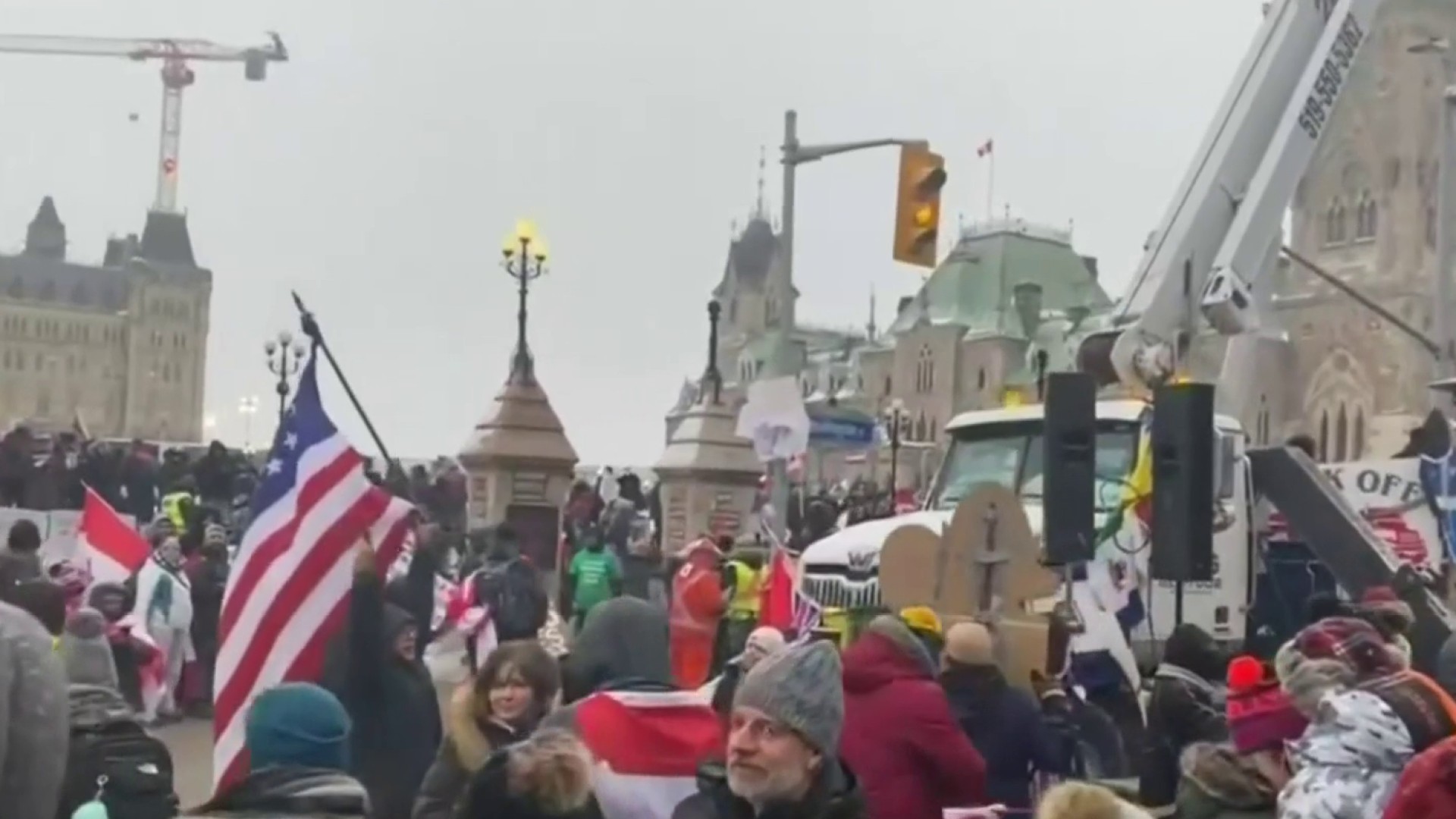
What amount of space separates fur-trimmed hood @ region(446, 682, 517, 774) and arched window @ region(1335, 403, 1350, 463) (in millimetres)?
68331

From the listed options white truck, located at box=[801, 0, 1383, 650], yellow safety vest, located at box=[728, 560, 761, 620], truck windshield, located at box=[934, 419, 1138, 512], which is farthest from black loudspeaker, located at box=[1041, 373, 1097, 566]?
yellow safety vest, located at box=[728, 560, 761, 620]

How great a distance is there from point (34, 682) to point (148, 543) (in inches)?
443

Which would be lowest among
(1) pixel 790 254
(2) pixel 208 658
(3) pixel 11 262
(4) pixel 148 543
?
(2) pixel 208 658

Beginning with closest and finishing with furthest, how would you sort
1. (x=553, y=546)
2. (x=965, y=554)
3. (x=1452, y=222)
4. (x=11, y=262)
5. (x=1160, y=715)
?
(x=1160, y=715) → (x=965, y=554) → (x=1452, y=222) → (x=553, y=546) → (x=11, y=262)

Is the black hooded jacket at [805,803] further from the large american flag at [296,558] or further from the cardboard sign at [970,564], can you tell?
the cardboard sign at [970,564]

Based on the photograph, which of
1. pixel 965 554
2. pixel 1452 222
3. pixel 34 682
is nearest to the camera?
pixel 34 682

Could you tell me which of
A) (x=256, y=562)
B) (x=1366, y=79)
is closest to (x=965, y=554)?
(x=256, y=562)

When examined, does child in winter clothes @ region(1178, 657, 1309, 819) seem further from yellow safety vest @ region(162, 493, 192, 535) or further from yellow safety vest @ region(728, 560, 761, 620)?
yellow safety vest @ region(162, 493, 192, 535)

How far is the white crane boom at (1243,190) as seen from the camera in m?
15.3

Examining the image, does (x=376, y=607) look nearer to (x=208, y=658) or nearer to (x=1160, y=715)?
(x=1160, y=715)

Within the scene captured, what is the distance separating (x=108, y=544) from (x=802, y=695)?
11685mm

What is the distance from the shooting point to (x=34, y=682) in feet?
17.1

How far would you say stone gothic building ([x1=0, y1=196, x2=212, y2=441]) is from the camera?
147 m

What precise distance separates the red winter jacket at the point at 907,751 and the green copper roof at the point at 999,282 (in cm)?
9568
